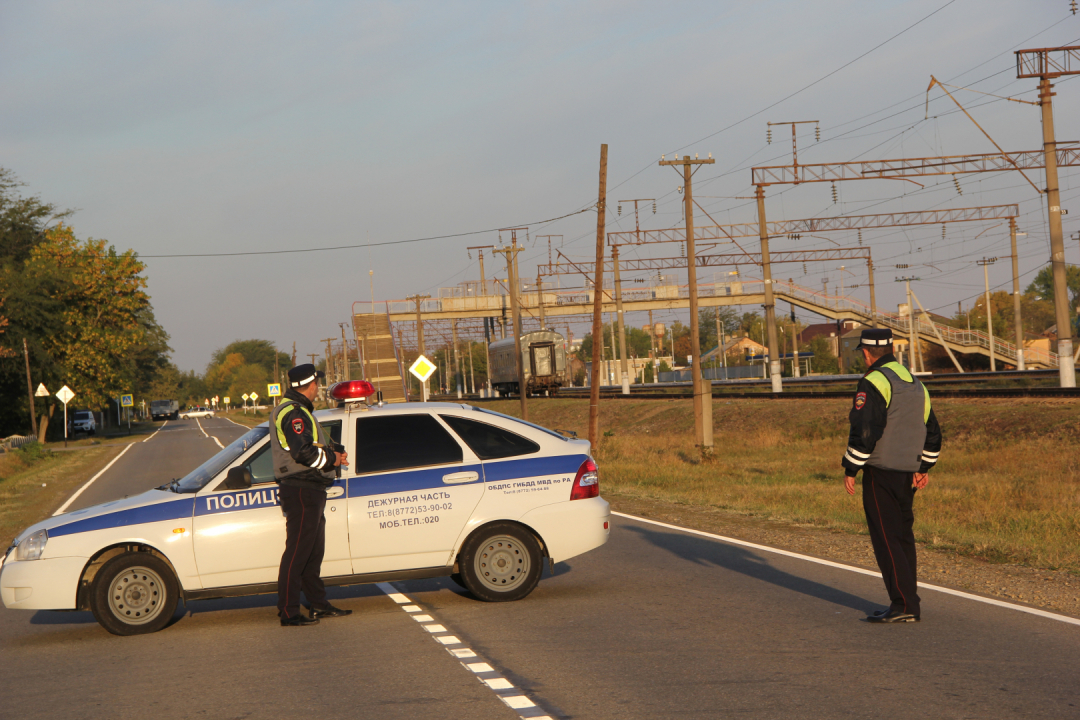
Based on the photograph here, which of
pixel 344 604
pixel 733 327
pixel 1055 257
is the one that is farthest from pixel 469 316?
pixel 733 327

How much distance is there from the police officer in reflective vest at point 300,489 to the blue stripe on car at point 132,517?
2.60 feet

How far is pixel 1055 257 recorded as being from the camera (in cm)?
3003

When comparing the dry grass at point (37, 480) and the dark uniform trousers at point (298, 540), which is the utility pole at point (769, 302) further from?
the dark uniform trousers at point (298, 540)

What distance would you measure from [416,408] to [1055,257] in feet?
87.7

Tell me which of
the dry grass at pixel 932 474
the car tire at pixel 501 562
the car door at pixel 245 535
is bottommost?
the dry grass at pixel 932 474

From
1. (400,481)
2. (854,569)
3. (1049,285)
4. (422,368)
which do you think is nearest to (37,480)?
(422,368)

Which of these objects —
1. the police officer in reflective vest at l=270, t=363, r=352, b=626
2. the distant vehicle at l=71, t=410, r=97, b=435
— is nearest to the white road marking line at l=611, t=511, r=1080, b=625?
the police officer in reflective vest at l=270, t=363, r=352, b=626

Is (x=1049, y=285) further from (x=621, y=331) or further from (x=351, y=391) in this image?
(x=351, y=391)

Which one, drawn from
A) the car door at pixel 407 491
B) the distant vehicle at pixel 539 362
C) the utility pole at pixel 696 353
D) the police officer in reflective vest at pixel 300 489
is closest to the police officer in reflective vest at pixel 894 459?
the car door at pixel 407 491

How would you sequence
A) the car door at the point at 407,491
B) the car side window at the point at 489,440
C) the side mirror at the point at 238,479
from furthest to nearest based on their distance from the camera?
the car side window at the point at 489,440
the car door at the point at 407,491
the side mirror at the point at 238,479

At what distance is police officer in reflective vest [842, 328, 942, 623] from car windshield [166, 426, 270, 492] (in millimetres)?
4600

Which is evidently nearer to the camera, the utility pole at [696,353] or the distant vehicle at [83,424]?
the utility pole at [696,353]

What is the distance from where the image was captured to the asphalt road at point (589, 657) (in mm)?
5590

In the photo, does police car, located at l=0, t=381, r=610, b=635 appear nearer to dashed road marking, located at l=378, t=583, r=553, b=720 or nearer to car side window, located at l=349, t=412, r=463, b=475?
car side window, located at l=349, t=412, r=463, b=475
